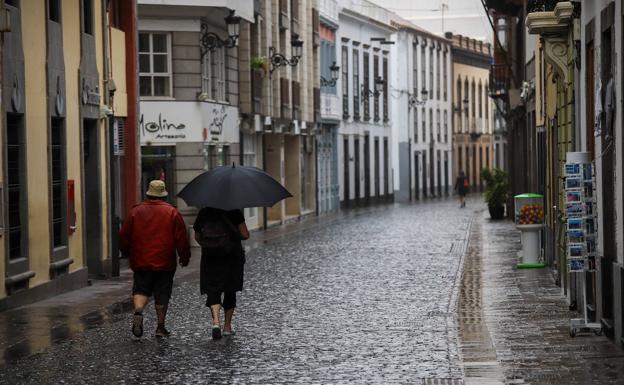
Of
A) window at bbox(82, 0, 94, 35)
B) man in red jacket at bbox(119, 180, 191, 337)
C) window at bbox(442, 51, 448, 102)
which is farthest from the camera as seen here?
window at bbox(442, 51, 448, 102)

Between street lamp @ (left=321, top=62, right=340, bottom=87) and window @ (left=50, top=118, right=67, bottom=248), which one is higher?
street lamp @ (left=321, top=62, right=340, bottom=87)

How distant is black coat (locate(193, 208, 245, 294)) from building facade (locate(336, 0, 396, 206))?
46.7 metres

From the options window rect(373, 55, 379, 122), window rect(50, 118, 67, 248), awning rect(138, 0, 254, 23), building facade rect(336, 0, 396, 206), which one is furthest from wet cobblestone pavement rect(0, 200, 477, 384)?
window rect(373, 55, 379, 122)

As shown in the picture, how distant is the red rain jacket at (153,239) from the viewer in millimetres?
15031

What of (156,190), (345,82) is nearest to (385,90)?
(345,82)

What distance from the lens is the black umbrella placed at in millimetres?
14867

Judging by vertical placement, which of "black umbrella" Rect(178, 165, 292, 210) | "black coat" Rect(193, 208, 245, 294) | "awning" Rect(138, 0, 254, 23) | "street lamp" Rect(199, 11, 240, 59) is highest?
"awning" Rect(138, 0, 254, 23)

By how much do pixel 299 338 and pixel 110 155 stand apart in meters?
10.9

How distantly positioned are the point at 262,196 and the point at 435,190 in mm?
73133

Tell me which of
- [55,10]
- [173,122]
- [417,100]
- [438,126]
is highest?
[417,100]

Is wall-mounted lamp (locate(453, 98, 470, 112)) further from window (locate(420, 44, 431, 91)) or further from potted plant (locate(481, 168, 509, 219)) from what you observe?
potted plant (locate(481, 168, 509, 219))

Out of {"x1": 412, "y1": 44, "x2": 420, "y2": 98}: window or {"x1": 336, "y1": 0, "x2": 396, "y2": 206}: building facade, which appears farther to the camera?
{"x1": 412, "y1": 44, "x2": 420, "y2": 98}: window

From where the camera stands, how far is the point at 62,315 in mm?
18062

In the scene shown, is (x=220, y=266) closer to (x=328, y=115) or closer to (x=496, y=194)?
(x=496, y=194)
